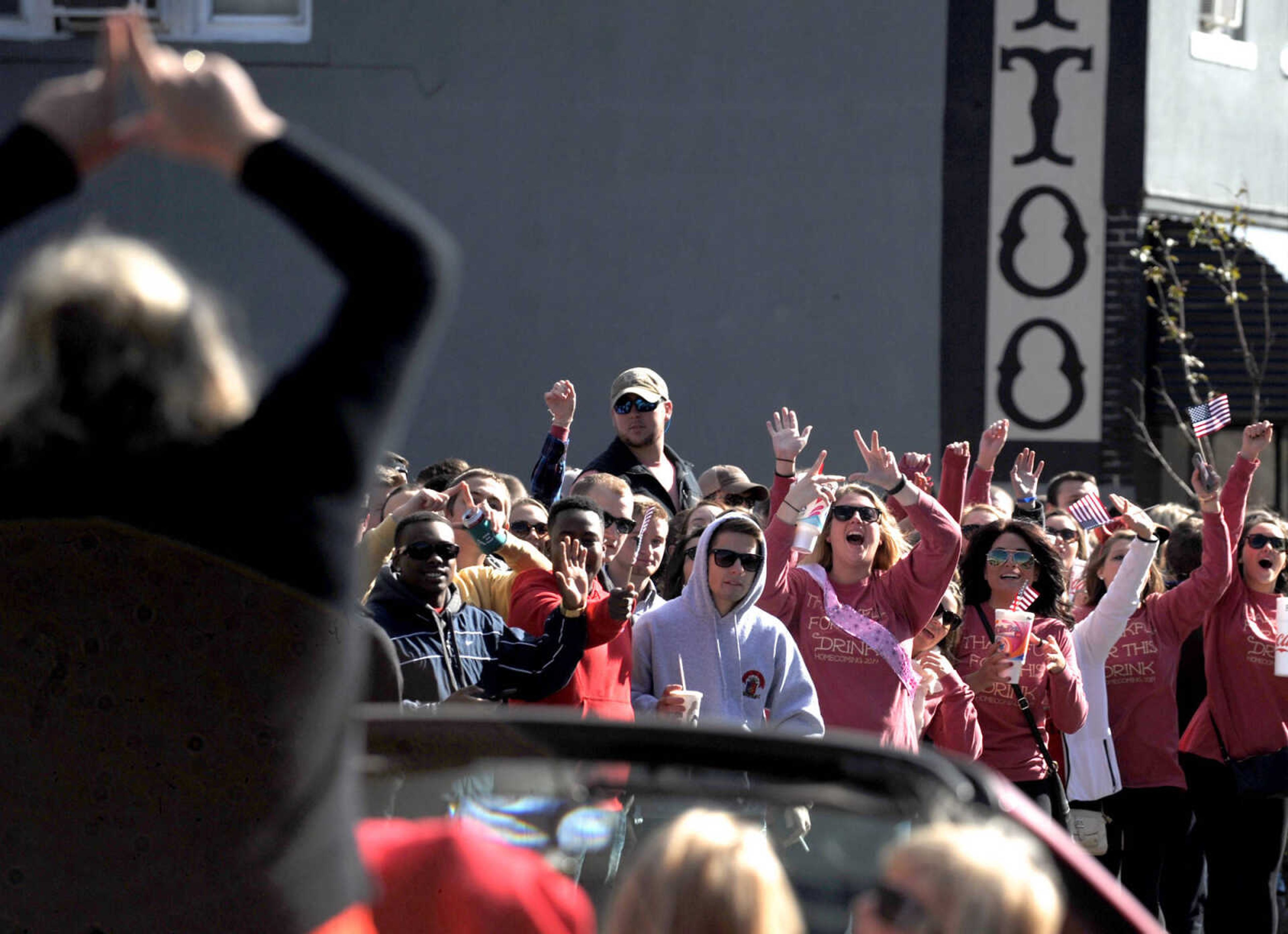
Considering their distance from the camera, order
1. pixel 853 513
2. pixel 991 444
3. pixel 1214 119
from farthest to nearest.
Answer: pixel 1214 119 < pixel 991 444 < pixel 853 513

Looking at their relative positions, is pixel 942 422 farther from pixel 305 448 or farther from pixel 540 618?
pixel 305 448

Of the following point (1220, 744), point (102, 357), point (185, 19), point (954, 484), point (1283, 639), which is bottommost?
point (1220, 744)

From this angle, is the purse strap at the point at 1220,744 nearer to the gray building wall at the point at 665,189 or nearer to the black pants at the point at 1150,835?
the black pants at the point at 1150,835

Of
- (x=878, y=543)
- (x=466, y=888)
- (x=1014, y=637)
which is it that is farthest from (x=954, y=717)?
(x=466, y=888)

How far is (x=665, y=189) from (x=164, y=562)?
41.8 ft

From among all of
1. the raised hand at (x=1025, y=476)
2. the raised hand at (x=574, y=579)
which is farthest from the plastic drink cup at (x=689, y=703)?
the raised hand at (x=1025, y=476)

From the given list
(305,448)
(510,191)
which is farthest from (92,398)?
(510,191)

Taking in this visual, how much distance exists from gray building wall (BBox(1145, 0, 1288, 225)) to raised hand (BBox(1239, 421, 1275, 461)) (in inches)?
289

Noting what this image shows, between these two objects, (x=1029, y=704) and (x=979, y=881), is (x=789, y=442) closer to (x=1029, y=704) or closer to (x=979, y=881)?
(x=1029, y=704)

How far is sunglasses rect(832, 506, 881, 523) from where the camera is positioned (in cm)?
639

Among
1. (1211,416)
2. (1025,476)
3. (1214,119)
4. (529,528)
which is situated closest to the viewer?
(529,528)

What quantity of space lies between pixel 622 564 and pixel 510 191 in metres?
8.42

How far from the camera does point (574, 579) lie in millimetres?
5320

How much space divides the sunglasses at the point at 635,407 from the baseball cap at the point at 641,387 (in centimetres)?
2
